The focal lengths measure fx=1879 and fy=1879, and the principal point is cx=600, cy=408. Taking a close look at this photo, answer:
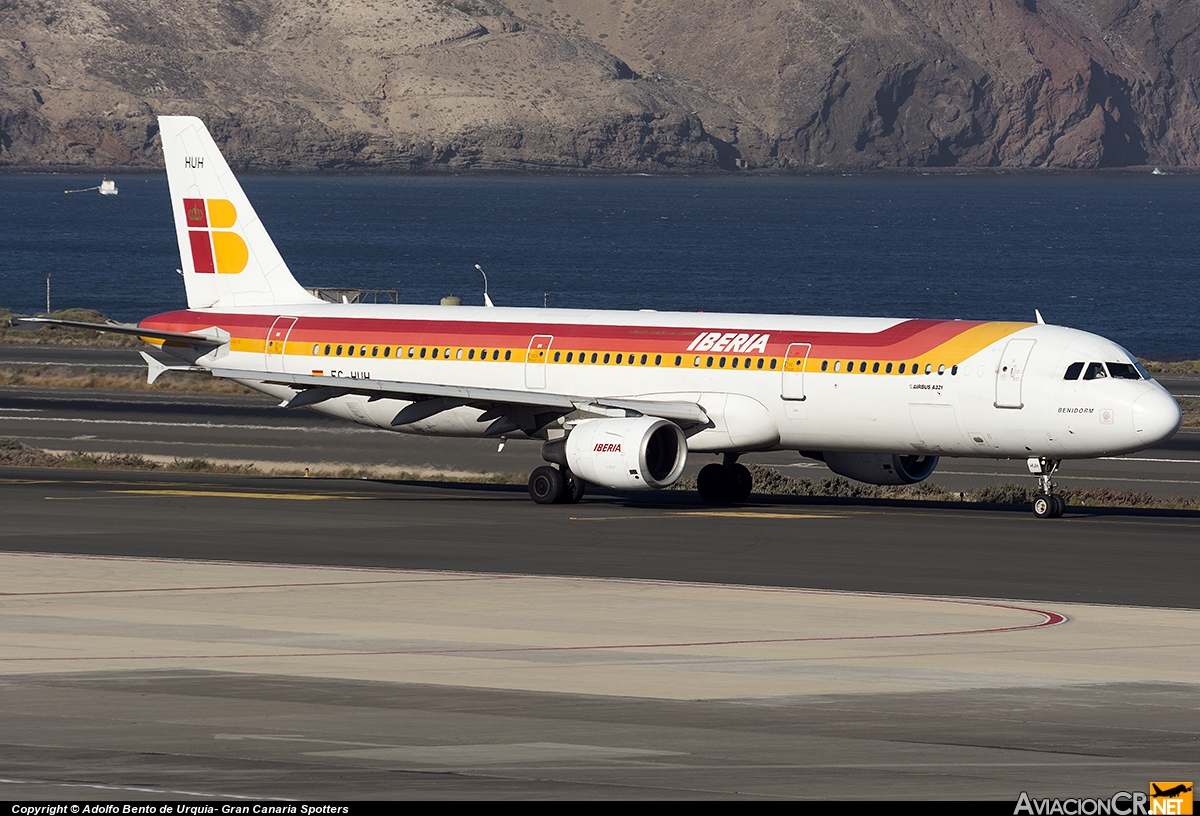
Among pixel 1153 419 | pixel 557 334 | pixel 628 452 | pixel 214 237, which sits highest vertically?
pixel 214 237

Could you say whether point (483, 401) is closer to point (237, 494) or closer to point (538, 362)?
point (538, 362)

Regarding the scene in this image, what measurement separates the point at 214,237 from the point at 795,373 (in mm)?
16777

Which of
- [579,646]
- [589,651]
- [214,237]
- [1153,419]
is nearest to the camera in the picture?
[589,651]

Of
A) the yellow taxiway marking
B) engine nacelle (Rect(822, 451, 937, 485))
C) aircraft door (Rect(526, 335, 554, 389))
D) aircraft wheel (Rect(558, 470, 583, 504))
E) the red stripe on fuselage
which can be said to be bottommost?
the yellow taxiway marking

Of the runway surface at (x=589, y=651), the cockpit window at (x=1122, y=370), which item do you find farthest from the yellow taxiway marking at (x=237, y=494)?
the cockpit window at (x=1122, y=370)

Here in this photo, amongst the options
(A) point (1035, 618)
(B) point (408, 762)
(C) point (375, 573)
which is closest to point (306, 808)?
(B) point (408, 762)

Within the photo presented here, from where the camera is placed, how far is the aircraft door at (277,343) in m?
45.0

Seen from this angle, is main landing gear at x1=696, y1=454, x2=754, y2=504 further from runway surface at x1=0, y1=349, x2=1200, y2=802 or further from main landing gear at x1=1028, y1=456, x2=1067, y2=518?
main landing gear at x1=1028, y1=456, x2=1067, y2=518

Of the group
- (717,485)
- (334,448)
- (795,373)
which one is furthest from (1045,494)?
(334,448)

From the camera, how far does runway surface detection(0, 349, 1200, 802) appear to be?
1520 centimetres

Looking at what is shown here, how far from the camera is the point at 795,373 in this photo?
38656mm

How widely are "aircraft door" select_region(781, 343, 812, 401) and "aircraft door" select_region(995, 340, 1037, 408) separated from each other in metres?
3.98

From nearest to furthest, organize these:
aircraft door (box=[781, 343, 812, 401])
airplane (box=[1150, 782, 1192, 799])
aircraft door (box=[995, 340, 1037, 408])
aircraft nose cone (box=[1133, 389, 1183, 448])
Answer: airplane (box=[1150, 782, 1192, 799])
aircraft nose cone (box=[1133, 389, 1183, 448])
aircraft door (box=[995, 340, 1037, 408])
aircraft door (box=[781, 343, 812, 401])

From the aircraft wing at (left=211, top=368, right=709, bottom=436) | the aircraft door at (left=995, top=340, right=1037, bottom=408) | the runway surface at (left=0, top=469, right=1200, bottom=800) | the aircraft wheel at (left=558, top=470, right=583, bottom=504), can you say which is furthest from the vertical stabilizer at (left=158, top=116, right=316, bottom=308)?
the aircraft door at (left=995, top=340, right=1037, bottom=408)
